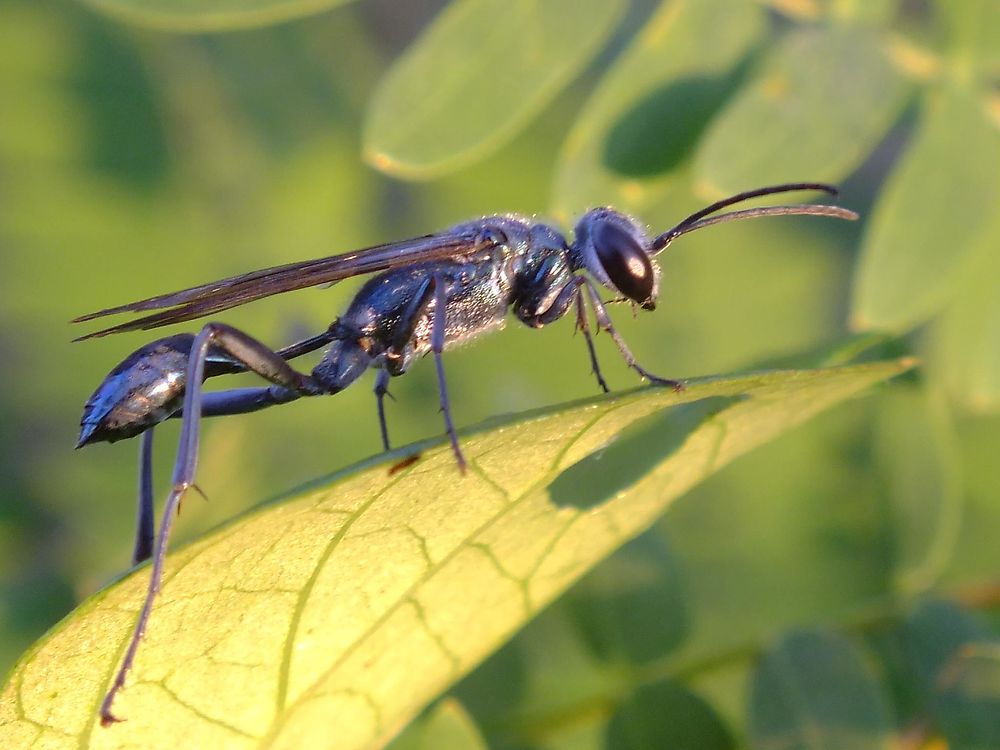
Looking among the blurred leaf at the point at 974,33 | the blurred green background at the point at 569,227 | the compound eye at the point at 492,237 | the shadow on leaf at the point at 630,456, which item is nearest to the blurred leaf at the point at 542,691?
the blurred green background at the point at 569,227

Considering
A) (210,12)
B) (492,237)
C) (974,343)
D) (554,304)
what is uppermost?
(210,12)

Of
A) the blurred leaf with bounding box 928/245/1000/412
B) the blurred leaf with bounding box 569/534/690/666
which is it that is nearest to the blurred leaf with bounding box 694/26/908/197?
the blurred leaf with bounding box 928/245/1000/412

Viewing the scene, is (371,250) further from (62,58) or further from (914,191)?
(62,58)

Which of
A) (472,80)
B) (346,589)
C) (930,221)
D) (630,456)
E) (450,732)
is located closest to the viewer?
(346,589)

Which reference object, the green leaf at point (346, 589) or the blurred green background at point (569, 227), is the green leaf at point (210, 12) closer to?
the blurred green background at point (569, 227)

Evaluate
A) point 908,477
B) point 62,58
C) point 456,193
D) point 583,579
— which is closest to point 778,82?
point 908,477

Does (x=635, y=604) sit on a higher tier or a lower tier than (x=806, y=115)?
lower

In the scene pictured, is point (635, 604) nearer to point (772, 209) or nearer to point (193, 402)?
point (772, 209)

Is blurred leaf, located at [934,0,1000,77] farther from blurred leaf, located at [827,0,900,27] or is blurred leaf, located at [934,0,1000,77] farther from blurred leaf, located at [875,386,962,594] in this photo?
blurred leaf, located at [875,386,962,594]

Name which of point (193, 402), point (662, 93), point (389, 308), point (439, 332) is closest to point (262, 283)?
point (193, 402)
